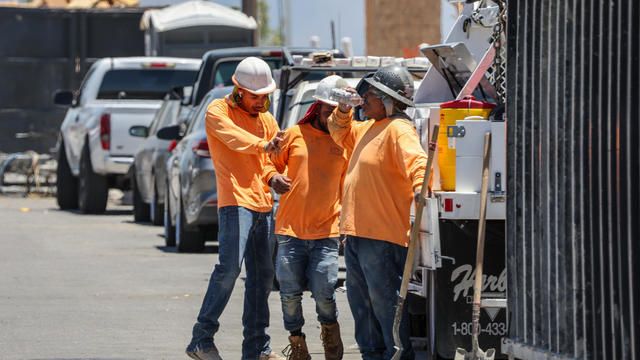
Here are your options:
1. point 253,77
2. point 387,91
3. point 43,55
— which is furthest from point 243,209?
point 43,55

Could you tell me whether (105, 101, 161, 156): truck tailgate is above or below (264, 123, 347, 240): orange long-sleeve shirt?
above

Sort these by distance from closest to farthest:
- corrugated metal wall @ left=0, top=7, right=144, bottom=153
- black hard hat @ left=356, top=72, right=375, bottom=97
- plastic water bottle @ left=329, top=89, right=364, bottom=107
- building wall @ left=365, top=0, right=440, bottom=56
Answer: black hard hat @ left=356, top=72, right=375, bottom=97
plastic water bottle @ left=329, top=89, right=364, bottom=107
building wall @ left=365, top=0, right=440, bottom=56
corrugated metal wall @ left=0, top=7, right=144, bottom=153

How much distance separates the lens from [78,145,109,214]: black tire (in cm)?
2109

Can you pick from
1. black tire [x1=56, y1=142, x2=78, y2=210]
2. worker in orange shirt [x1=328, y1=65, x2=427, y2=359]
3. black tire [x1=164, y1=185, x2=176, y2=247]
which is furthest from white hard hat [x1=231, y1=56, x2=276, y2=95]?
black tire [x1=56, y1=142, x2=78, y2=210]

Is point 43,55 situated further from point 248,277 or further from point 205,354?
point 205,354

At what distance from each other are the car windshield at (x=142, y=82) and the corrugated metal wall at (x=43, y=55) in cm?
573

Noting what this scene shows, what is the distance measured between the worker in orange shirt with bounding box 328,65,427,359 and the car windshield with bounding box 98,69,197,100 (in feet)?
45.3

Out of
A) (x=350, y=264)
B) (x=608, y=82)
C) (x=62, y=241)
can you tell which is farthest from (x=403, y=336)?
(x=62, y=241)

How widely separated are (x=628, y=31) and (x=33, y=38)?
910 inches

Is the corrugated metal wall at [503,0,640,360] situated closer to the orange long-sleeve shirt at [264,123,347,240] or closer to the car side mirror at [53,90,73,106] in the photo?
the orange long-sleeve shirt at [264,123,347,240]

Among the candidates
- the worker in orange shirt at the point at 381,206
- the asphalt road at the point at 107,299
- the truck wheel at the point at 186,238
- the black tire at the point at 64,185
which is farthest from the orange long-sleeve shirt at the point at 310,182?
the black tire at the point at 64,185

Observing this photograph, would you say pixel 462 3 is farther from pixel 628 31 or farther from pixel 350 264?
pixel 628 31

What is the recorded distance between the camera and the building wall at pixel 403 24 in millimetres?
25875

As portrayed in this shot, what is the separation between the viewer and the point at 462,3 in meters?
10.5
